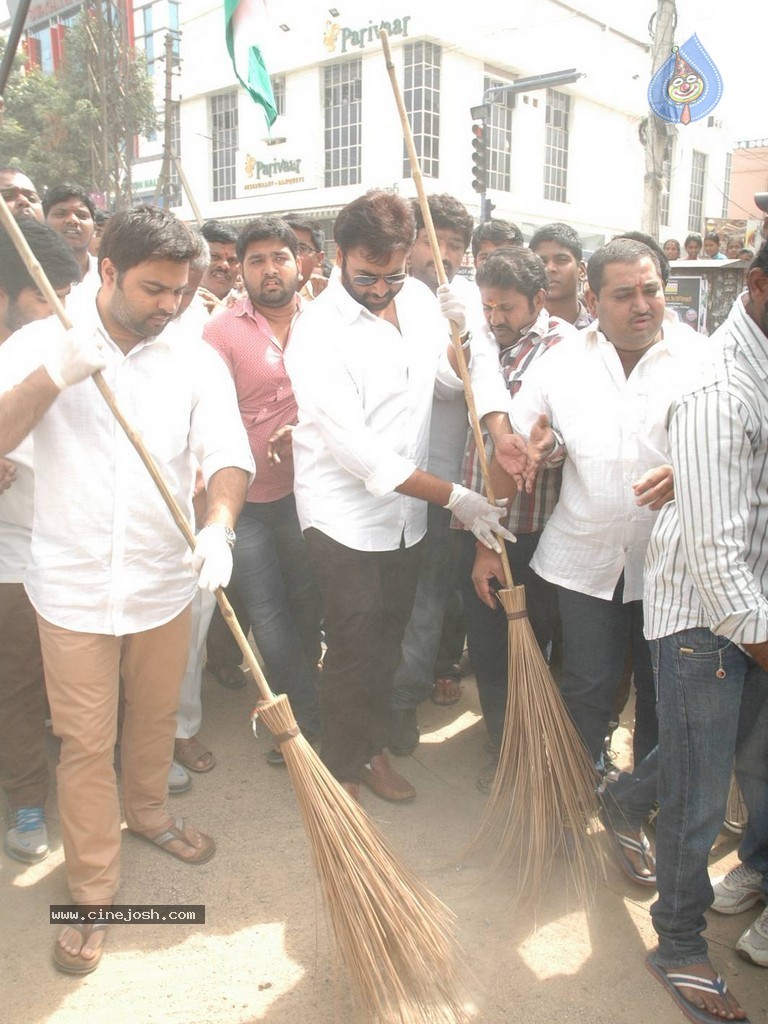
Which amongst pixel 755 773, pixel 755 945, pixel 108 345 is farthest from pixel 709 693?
pixel 108 345

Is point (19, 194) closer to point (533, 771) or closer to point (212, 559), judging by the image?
point (212, 559)

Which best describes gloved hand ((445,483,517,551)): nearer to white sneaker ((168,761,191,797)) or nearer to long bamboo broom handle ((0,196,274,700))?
long bamboo broom handle ((0,196,274,700))

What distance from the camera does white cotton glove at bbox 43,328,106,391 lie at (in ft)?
7.00

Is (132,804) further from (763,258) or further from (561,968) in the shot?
(763,258)

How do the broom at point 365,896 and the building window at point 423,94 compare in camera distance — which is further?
the building window at point 423,94

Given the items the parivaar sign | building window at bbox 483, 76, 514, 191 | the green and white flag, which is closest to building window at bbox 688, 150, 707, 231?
building window at bbox 483, 76, 514, 191

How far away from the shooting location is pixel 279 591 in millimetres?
3449

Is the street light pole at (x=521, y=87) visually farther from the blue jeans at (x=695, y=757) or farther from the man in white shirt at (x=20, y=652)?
the blue jeans at (x=695, y=757)

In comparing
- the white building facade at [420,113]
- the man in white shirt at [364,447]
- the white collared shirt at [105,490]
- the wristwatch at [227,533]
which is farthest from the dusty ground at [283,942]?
the white building facade at [420,113]

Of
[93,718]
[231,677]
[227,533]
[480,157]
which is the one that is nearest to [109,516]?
[227,533]

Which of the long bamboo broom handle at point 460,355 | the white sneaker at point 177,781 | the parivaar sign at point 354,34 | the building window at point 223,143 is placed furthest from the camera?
the building window at point 223,143

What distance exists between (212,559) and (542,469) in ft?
3.85

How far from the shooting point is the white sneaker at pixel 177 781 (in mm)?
3219

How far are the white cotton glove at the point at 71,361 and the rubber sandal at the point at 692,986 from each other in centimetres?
216
